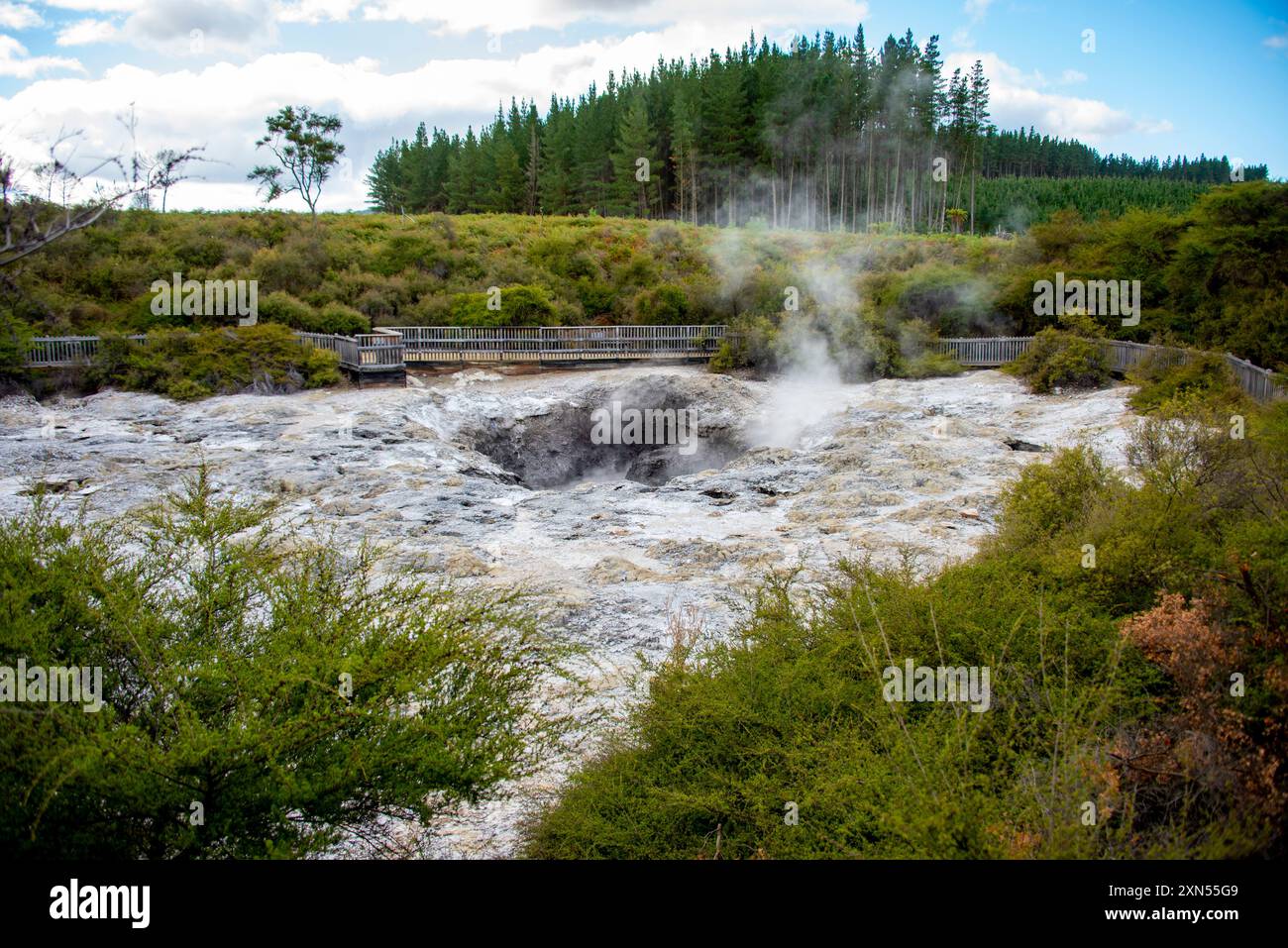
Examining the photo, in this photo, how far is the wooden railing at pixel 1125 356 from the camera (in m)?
19.2

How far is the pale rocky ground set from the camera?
12586 mm

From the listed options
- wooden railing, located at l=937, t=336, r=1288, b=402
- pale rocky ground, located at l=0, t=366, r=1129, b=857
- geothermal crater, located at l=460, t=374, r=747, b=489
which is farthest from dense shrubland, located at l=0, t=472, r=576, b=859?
geothermal crater, located at l=460, t=374, r=747, b=489

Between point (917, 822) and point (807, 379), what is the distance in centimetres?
2672

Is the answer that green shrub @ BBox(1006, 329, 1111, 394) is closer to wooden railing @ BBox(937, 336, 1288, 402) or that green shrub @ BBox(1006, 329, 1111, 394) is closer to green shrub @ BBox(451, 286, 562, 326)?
wooden railing @ BBox(937, 336, 1288, 402)

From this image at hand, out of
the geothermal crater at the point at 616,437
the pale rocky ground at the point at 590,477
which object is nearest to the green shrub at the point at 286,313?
the pale rocky ground at the point at 590,477

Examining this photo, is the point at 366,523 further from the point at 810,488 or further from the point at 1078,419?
the point at 1078,419

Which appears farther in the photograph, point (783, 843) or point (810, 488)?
point (810, 488)

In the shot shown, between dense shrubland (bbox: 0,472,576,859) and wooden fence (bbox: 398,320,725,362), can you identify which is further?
wooden fence (bbox: 398,320,725,362)

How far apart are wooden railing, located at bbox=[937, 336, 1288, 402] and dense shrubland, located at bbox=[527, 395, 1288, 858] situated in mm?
11317

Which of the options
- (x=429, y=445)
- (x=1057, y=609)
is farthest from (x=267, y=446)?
(x=1057, y=609)

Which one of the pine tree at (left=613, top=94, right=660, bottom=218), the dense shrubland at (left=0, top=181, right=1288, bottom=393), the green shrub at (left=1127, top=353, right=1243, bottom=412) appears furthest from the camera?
the pine tree at (left=613, top=94, right=660, bottom=218)

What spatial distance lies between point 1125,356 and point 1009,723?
942 inches

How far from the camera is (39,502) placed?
21.9 feet

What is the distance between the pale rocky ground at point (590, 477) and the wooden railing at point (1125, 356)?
169 centimetres
